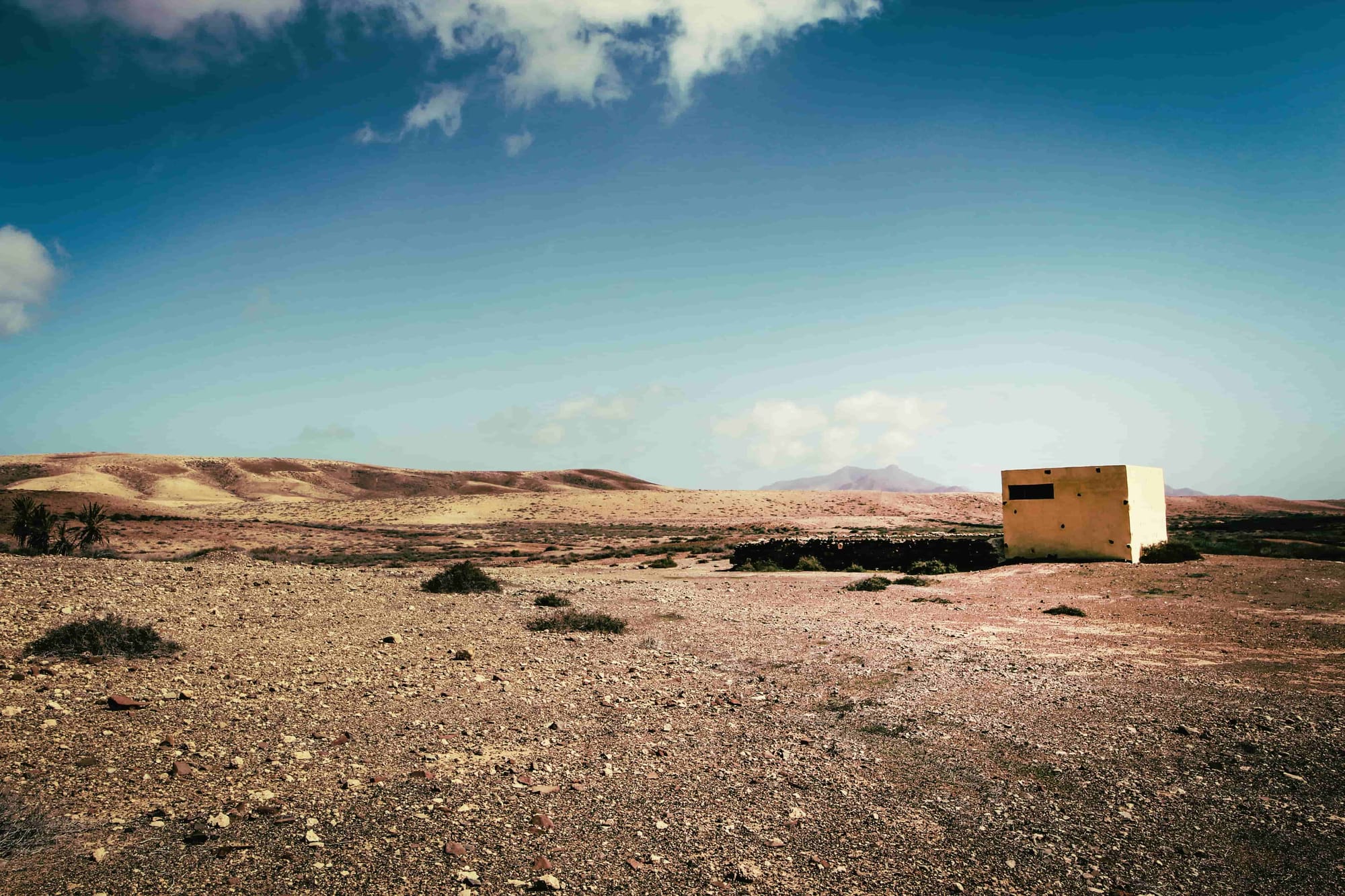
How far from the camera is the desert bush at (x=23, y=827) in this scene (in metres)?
4.78

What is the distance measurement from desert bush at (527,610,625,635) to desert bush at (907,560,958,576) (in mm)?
15285

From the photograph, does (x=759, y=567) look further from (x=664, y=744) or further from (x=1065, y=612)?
(x=664, y=744)

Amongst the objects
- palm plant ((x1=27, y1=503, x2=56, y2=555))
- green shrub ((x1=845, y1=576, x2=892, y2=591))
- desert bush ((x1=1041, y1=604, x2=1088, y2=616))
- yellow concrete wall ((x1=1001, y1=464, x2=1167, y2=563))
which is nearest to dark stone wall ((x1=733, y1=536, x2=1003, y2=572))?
Answer: yellow concrete wall ((x1=1001, y1=464, x2=1167, y2=563))

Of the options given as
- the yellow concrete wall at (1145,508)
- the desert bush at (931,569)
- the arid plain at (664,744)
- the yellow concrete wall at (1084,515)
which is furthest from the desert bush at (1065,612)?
the yellow concrete wall at (1145,508)

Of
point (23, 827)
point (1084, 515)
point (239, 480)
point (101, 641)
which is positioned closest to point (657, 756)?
point (23, 827)

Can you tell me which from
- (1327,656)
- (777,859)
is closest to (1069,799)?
(777,859)

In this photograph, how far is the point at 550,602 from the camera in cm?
1623

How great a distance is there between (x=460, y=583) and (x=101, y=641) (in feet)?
30.1

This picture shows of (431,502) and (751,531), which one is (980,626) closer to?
(751,531)

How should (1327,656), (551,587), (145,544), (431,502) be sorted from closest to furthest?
(1327,656)
(551,587)
(145,544)
(431,502)

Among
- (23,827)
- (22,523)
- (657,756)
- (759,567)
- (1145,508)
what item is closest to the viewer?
(23,827)

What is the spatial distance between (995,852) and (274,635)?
10.6 m

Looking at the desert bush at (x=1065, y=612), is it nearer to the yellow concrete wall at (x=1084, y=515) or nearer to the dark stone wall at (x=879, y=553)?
the dark stone wall at (x=879, y=553)

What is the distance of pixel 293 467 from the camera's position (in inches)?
4500
